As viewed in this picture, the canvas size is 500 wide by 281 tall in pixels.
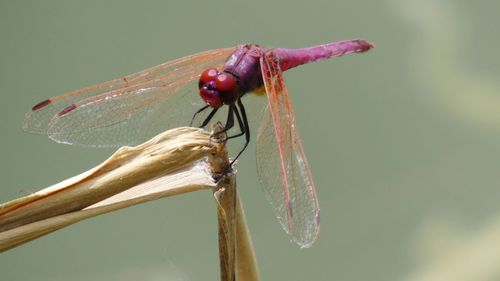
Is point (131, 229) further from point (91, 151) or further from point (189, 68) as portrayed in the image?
point (189, 68)

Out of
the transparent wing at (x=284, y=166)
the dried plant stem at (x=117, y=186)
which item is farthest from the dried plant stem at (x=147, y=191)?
the transparent wing at (x=284, y=166)

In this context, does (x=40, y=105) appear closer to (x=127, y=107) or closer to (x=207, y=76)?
(x=127, y=107)

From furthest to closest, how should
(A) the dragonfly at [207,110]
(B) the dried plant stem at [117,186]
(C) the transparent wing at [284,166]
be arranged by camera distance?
(A) the dragonfly at [207,110] < (C) the transparent wing at [284,166] < (B) the dried plant stem at [117,186]

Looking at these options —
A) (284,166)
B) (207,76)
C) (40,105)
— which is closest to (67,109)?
(40,105)

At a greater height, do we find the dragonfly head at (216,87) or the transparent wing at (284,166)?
the dragonfly head at (216,87)

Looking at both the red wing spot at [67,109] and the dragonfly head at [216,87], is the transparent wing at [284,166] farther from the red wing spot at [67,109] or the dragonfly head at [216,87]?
the red wing spot at [67,109]

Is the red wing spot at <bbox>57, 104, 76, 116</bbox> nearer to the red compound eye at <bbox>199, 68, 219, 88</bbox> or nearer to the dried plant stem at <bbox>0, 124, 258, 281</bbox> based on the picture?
the red compound eye at <bbox>199, 68, 219, 88</bbox>

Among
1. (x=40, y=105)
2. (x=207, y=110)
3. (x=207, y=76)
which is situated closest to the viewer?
(x=40, y=105)

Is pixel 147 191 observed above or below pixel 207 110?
below
